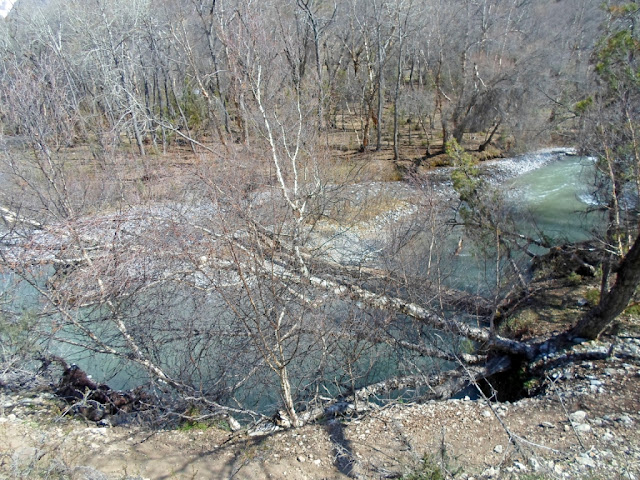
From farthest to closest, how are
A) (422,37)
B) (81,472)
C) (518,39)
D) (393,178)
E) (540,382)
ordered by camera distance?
(518,39) → (422,37) → (393,178) → (540,382) → (81,472)

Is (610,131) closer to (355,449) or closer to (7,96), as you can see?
(355,449)

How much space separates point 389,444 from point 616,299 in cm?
414

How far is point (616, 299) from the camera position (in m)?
6.44

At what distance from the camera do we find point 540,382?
6.82 m

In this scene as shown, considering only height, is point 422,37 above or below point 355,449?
above

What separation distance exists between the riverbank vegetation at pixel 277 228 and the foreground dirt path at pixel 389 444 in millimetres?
564

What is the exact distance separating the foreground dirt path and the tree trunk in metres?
0.72

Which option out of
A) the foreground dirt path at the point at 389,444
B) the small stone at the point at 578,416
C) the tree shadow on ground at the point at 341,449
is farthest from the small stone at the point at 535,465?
the tree shadow on ground at the point at 341,449

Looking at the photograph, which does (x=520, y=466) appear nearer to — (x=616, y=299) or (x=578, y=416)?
(x=578, y=416)

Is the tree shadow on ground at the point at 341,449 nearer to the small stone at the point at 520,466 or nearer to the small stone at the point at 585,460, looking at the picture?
the small stone at the point at 520,466

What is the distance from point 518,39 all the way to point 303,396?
27156 mm

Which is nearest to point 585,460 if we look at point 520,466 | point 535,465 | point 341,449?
point 535,465

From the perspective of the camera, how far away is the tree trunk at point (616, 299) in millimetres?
6137

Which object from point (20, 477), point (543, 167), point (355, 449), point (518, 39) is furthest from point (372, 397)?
point (518, 39)
